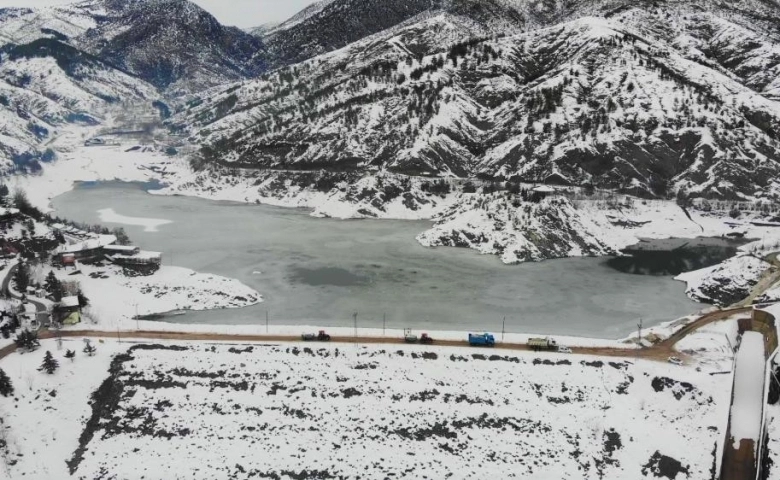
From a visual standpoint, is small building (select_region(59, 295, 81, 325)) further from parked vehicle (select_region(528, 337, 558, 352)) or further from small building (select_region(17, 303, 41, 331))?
parked vehicle (select_region(528, 337, 558, 352))

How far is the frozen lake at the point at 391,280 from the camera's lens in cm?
6150

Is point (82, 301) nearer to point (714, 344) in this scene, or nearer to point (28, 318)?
point (28, 318)

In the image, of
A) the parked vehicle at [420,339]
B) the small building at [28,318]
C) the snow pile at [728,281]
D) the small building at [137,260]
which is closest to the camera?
the parked vehicle at [420,339]

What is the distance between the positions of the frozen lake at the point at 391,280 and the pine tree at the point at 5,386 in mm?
17340

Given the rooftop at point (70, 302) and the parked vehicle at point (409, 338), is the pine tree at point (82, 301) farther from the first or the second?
the parked vehicle at point (409, 338)

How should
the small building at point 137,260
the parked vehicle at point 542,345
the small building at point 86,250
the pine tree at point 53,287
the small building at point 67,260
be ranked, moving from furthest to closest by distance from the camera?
the small building at point 86,250
the small building at point 137,260
the small building at point 67,260
the pine tree at point 53,287
the parked vehicle at point 542,345

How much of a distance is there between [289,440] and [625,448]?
83.5 feet

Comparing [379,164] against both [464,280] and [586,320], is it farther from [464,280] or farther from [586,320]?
[586,320]

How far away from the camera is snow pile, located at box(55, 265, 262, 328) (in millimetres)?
62772

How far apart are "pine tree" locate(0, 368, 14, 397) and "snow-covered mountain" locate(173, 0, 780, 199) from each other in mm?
92369

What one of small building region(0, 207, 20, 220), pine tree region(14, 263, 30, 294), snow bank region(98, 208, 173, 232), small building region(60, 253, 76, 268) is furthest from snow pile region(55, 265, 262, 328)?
snow bank region(98, 208, 173, 232)

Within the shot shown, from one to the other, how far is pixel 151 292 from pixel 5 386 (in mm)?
22251

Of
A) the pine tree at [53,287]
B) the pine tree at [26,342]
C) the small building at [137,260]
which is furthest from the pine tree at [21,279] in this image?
the pine tree at [26,342]

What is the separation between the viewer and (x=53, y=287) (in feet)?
207
